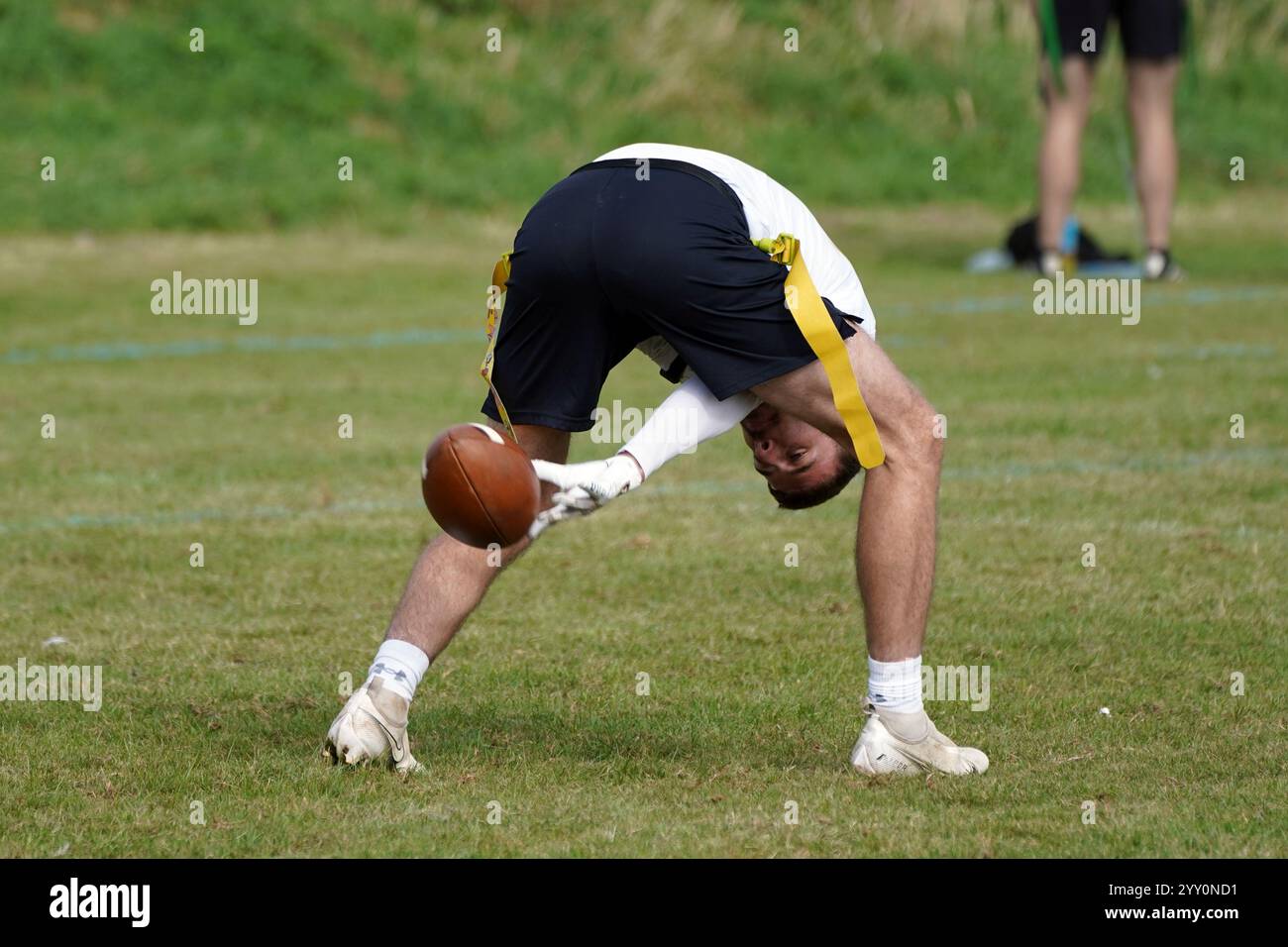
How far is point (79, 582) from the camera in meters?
6.33

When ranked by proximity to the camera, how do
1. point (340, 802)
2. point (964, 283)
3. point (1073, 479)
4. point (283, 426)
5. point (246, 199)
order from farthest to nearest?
point (246, 199) → point (964, 283) → point (283, 426) → point (1073, 479) → point (340, 802)

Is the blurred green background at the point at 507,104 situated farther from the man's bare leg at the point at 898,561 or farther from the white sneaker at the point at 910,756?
the white sneaker at the point at 910,756

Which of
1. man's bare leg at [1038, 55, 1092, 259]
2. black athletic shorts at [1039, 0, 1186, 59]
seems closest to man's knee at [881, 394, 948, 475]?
man's bare leg at [1038, 55, 1092, 259]

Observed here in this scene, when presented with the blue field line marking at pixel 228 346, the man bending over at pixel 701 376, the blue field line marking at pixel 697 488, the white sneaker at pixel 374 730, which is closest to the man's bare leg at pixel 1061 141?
the blue field line marking at pixel 228 346

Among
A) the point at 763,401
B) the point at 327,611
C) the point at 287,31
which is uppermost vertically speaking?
the point at 287,31

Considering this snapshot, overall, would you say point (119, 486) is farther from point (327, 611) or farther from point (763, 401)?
point (763, 401)

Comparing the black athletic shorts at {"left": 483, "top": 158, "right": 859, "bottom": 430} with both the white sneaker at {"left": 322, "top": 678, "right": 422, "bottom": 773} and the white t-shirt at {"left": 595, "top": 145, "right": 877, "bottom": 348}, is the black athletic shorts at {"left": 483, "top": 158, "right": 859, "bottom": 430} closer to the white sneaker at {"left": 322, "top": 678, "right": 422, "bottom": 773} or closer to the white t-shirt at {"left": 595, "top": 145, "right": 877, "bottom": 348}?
the white t-shirt at {"left": 595, "top": 145, "right": 877, "bottom": 348}

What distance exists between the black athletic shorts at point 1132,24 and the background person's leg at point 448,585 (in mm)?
9256

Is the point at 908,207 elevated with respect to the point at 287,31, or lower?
lower

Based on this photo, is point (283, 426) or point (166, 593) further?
point (283, 426)

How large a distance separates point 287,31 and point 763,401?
553 inches

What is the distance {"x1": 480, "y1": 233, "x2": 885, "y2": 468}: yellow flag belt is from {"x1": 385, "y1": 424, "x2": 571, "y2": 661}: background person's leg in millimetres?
665
